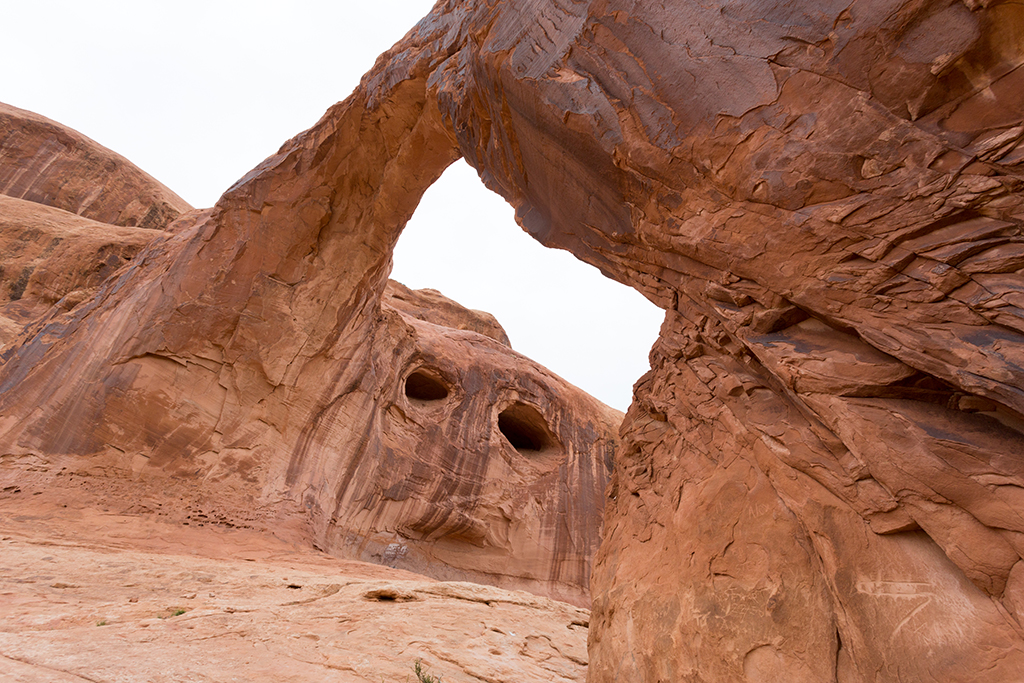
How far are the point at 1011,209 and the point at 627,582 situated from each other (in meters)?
2.87

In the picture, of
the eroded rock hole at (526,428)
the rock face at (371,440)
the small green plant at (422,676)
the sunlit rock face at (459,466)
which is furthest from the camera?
the eroded rock hole at (526,428)

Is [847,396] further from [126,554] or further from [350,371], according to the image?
[350,371]

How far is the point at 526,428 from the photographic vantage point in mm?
14453

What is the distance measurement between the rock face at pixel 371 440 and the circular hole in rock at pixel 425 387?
0.04 meters

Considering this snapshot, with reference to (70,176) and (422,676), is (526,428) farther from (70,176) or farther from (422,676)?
(70,176)

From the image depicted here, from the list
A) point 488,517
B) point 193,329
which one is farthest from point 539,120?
point 488,517

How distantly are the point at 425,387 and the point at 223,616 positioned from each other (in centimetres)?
914

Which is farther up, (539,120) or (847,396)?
(539,120)

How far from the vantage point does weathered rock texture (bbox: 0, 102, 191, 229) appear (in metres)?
14.7

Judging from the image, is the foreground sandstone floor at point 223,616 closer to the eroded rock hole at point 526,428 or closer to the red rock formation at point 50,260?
the red rock formation at point 50,260

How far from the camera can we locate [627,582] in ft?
12.3

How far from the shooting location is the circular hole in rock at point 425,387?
1272 centimetres

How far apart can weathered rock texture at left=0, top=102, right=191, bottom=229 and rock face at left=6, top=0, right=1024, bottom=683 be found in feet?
45.4

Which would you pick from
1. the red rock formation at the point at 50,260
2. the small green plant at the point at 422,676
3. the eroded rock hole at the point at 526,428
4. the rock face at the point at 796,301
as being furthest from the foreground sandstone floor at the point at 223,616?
the eroded rock hole at the point at 526,428
